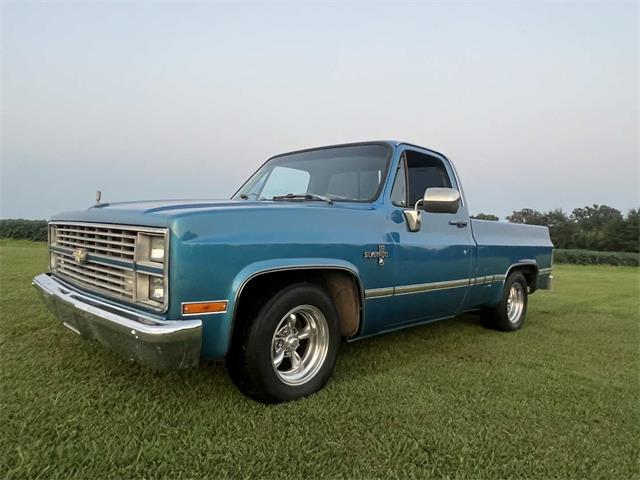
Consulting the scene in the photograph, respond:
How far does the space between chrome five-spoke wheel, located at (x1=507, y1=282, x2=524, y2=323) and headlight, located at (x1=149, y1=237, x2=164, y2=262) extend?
4.64 meters

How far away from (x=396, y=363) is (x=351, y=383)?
2.34ft

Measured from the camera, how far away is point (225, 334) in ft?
8.15

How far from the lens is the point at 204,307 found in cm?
240

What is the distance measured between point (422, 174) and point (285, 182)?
1366mm

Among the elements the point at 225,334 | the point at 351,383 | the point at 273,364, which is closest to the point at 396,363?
the point at 351,383

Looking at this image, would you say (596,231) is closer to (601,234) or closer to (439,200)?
(601,234)

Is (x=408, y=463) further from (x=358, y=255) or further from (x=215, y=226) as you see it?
(x=215, y=226)

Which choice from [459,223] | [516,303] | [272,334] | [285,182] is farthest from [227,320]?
[516,303]

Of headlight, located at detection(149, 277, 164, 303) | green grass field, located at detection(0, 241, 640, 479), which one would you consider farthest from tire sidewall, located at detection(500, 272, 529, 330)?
headlight, located at detection(149, 277, 164, 303)

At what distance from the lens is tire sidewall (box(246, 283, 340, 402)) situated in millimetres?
2637

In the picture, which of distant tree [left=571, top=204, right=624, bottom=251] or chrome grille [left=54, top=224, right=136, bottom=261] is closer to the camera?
chrome grille [left=54, top=224, right=136, bottom=261]

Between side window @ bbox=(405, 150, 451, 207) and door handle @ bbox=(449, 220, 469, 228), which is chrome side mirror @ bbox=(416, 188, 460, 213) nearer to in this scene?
side window @ bbox=(405, 150, 451, 207)

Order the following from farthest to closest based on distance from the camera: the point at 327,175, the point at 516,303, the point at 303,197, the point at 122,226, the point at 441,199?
the point at 516,303 → the point at 327,175 → the point at 303,197 → the point at 441,199 → the point at 122,226

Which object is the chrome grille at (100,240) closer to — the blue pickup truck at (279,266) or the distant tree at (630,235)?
the blue pickup truck at (279,266)
